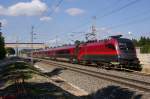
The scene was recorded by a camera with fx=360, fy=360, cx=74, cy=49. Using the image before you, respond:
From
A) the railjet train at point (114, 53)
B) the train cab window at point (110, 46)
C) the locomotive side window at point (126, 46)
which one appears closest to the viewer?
the railjet train at point (114, 53)

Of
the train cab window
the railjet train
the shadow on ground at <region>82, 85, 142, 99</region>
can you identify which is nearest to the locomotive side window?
the railjet train

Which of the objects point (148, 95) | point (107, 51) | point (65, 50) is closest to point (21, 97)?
point (148, 95)

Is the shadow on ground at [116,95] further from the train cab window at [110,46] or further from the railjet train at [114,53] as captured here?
the train cab window at [110,46]

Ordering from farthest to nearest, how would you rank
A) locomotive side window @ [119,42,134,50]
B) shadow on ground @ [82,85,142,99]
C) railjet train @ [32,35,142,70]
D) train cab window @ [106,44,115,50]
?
train cab window @ [106,44,115,50]
locomotive side window @ [119,42,134,50]
railjet train @ [32,35,142,70]
shadow on ground @ [82,85,142,99]

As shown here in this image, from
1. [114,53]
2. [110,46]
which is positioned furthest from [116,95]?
[110,46]

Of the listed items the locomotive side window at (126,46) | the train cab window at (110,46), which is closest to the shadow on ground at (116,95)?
the locomotive side window at (126,46)

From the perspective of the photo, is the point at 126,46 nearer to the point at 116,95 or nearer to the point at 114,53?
the point at 114,53

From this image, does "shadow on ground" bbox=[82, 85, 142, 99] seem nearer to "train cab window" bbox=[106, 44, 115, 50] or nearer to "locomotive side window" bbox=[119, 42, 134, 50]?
"locomotive side window" bbox=[119, 42, 134, 50]

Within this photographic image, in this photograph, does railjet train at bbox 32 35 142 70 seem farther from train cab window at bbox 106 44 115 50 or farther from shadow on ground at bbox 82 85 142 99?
shadow on ground at bbox 82 85 142 99

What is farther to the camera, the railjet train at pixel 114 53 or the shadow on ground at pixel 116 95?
the railjet train at pixel 114 53

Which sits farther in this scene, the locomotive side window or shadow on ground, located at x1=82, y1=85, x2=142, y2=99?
the locomotive side window

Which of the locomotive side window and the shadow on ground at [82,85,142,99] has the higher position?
the locomotive side window

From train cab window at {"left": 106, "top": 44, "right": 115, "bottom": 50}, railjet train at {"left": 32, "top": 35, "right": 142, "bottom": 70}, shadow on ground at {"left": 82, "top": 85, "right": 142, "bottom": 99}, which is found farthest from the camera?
train cab window at {"left": 106, "top": 44, "right": 115, "bottom": 50}

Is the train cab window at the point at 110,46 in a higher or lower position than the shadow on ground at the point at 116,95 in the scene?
higher
